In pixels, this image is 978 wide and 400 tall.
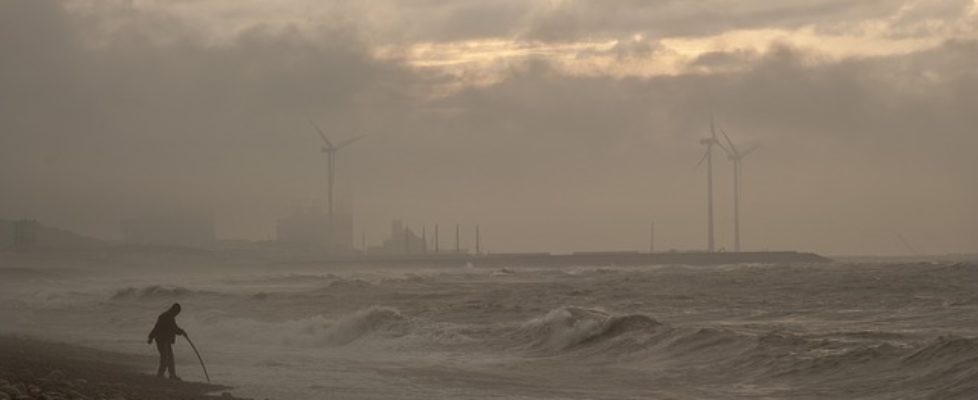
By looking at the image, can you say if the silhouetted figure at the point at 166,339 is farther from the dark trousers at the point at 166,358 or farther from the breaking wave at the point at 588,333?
the breaking wave at the point at 588,333

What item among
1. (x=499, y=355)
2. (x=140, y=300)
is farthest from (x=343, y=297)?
(x=499, y=355)

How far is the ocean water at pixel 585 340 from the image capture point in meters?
23.6

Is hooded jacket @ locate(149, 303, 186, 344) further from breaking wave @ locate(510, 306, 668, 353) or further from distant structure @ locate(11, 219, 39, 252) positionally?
distant structure @ locate(11, 219, 39, 252)

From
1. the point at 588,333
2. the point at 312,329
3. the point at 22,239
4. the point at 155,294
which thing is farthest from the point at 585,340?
the point at 22,239

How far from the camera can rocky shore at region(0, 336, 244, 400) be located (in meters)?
18.0

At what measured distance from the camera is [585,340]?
110ft

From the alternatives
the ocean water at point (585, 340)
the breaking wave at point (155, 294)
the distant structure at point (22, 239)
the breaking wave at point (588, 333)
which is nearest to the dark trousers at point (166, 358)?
the ocean water at point (585, 340)

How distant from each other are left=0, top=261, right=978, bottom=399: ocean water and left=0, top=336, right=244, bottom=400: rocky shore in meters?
0.98

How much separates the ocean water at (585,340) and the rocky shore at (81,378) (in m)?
0.98

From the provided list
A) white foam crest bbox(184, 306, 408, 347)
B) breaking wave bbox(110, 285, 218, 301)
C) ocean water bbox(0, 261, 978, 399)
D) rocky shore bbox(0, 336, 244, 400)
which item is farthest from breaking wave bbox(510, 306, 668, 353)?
A: breaking wave bbox(110, 285, 218, 301)

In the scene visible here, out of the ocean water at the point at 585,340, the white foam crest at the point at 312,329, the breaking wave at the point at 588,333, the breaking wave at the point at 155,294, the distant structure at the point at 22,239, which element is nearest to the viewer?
the ocean water at the point at 585,340

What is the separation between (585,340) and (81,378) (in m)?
14.8

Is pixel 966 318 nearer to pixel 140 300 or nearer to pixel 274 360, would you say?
pixel 274 360

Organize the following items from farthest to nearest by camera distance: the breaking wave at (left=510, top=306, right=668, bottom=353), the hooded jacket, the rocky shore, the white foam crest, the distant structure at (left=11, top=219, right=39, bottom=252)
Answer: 1. the distant structure at (left=11, top=219, right=39, bottom=252)
2. the white foam crest
3. the breaking wave at (left=510, top=306, right=668, bottom=353)
4. the hooded jacket
5. the rocky shore
